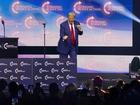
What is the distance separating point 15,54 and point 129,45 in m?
4.79

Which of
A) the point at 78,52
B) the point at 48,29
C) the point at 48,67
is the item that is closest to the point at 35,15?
the point at 48,29

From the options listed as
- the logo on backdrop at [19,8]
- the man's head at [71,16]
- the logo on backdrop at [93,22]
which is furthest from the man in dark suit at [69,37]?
the logo on backdrop at [19,8]

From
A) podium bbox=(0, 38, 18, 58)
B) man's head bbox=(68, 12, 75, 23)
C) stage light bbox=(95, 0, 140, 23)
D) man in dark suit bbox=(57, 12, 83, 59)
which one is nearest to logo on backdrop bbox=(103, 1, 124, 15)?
stage light bbox=(95, 0, 140, 23)

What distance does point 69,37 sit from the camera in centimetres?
1594

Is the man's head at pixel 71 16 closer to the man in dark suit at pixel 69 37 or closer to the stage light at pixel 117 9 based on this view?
the man in dark suit at pixel 69 37

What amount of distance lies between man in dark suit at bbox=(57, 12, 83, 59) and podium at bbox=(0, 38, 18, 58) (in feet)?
6.52

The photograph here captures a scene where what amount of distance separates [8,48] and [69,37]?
7.66ft

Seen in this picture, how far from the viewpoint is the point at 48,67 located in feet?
41.9

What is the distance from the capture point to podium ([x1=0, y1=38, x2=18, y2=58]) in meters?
14.1

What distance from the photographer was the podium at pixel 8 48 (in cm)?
1406

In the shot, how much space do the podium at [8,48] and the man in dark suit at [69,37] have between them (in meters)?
1.99

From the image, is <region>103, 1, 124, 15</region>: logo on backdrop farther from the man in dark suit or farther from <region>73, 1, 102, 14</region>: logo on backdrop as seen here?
the man in dark suit

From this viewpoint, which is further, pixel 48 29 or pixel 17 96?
pixel 48 29

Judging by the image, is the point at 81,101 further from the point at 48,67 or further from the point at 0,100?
the point at 48,67
